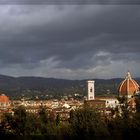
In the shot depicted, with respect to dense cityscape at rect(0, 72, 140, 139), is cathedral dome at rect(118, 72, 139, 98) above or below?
above

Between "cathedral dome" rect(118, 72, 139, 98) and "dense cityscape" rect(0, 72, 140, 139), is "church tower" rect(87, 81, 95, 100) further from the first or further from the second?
"dense cityscape" rect(0, 72, 140, 139)

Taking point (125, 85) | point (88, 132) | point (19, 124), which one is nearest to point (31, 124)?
point (19, 124)

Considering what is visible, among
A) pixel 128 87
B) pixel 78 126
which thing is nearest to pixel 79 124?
pixel 78 126

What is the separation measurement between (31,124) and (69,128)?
14.9ft

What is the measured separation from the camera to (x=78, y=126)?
31203 mm

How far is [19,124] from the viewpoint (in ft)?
118

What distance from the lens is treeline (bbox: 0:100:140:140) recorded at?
28.1 m

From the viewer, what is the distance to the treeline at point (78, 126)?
28078mm

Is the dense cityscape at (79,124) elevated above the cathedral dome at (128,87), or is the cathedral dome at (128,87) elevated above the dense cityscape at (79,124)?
the cathedral dome at (128,87)

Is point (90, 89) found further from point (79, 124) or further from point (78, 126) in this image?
point (78, 126)

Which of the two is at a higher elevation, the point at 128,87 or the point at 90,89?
the point at 90,89

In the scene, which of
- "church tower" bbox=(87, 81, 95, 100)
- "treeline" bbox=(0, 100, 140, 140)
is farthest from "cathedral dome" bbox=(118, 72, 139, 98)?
"treeline" bbox=(0, 100, 140, 140)

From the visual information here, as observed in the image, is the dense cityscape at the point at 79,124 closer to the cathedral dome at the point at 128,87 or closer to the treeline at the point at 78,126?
the treeline at the point at 78,126

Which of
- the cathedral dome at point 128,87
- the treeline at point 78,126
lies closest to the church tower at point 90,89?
the cathedral dome at point 128,87
